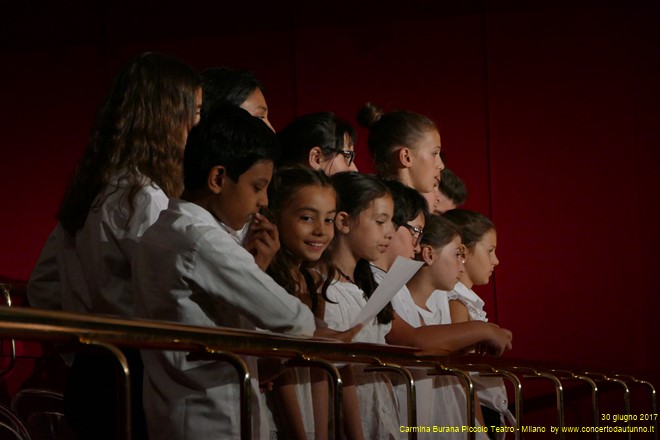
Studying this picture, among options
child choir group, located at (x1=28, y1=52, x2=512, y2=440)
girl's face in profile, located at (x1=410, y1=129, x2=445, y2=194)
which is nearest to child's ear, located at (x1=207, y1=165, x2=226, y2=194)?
child choir group, located at (x1=28, y1=52, x2=512, y2=440)

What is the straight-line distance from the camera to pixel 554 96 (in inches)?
232

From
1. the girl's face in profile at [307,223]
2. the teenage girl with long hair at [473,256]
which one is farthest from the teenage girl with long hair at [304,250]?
the teenage girl with long hair at [473,256]

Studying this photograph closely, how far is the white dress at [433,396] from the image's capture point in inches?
119

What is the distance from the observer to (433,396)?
321 cm

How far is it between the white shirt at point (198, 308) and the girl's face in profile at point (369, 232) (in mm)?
1127

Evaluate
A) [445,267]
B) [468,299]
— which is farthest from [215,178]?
[468,299]

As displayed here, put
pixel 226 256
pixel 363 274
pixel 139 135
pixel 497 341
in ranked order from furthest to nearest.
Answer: pixel 497 341
pixel 363 274
pixel 139 135
pixel 226 256

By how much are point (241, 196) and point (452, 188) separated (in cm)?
306

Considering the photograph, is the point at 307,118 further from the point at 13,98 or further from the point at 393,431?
the point at 13,98

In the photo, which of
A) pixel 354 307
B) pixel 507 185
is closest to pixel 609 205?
pixel 507 185

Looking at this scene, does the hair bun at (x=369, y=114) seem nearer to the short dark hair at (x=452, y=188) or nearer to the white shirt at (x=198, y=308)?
the short dark hair at (x=452, y=188)

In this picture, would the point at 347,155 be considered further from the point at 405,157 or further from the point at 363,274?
the point at 405,157

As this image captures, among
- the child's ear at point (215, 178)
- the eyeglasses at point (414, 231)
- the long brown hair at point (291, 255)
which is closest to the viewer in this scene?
the child's ear at point (215, 178)

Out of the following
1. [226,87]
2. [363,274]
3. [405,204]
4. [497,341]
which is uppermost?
[226,87]
